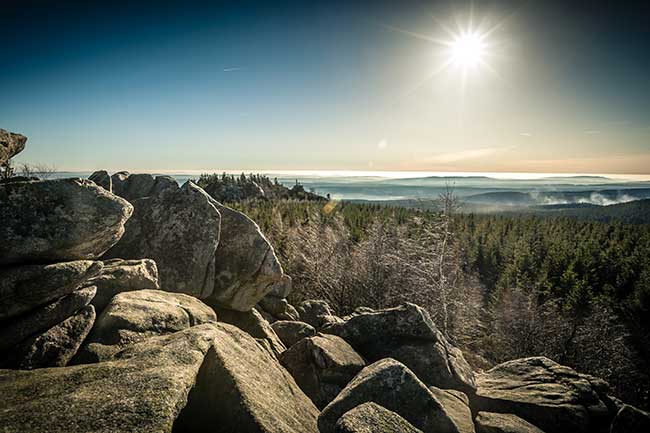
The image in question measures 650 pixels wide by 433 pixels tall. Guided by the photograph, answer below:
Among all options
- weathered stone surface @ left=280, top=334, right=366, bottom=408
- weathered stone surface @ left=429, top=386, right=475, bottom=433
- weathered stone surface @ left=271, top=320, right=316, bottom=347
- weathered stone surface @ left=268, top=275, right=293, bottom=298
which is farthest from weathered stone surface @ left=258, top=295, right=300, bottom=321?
weathered stone surface @ left=429, top=386, right=475, bottom=433

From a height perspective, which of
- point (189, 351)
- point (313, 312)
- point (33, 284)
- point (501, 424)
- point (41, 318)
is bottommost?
point (313, 312)

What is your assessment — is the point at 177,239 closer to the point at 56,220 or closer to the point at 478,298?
the point at 56,220

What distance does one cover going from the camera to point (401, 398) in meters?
7.08

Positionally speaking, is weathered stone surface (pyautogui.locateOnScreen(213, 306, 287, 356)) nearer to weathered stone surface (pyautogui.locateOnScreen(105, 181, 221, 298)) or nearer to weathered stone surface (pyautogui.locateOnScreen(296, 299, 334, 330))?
weathered stone surface (pyautogui.locateOnScreen(105, 181, 221, 298))

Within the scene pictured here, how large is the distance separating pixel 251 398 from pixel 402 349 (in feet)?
24.0

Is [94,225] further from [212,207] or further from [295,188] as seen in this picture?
[295,188]

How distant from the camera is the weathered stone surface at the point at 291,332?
13.1m

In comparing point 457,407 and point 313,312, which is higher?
point 457,407

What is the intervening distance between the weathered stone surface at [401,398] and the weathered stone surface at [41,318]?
217 inches

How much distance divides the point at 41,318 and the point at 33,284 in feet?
2.21

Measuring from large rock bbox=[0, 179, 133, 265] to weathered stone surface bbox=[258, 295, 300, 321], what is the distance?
13498 mm

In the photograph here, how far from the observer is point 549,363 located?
11711 mm

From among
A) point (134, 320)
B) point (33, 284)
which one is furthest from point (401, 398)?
point (33, 284)

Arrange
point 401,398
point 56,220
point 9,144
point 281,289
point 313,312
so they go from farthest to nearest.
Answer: point 281,289, point 313,312, point 401,398, point 9,144, point 56,220
